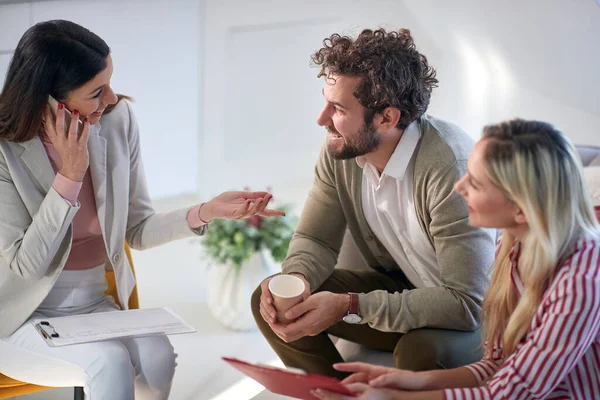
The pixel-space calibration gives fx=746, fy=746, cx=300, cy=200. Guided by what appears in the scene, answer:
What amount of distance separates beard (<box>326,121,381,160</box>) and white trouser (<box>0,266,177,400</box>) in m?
0.64

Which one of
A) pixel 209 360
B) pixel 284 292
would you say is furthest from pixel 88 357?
pixel 209 360

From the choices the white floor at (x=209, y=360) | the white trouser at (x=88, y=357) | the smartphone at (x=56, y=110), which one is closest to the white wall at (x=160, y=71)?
the white floor at (x=209, y=360)

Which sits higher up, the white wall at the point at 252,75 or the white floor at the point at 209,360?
the white wall at the point at 252,75

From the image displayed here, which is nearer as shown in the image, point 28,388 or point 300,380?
point 300,380

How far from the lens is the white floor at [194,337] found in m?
2.55

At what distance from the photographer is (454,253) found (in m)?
1.73

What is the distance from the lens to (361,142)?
6.05 ft

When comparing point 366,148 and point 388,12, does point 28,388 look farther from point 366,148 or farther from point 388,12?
point 388,12

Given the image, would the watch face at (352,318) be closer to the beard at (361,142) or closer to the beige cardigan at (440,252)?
the beige cardigan at (440,252)

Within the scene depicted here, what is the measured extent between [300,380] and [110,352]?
23.3 inches

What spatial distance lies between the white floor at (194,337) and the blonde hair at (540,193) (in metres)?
1.29

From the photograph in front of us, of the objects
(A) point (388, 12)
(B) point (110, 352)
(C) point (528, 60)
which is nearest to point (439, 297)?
(B) point (110, 352)

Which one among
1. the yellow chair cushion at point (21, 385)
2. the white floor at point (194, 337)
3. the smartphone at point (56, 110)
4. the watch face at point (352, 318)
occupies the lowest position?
the white floor at point (194, 337)

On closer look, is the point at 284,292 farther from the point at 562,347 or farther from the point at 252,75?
the point at 252,75
